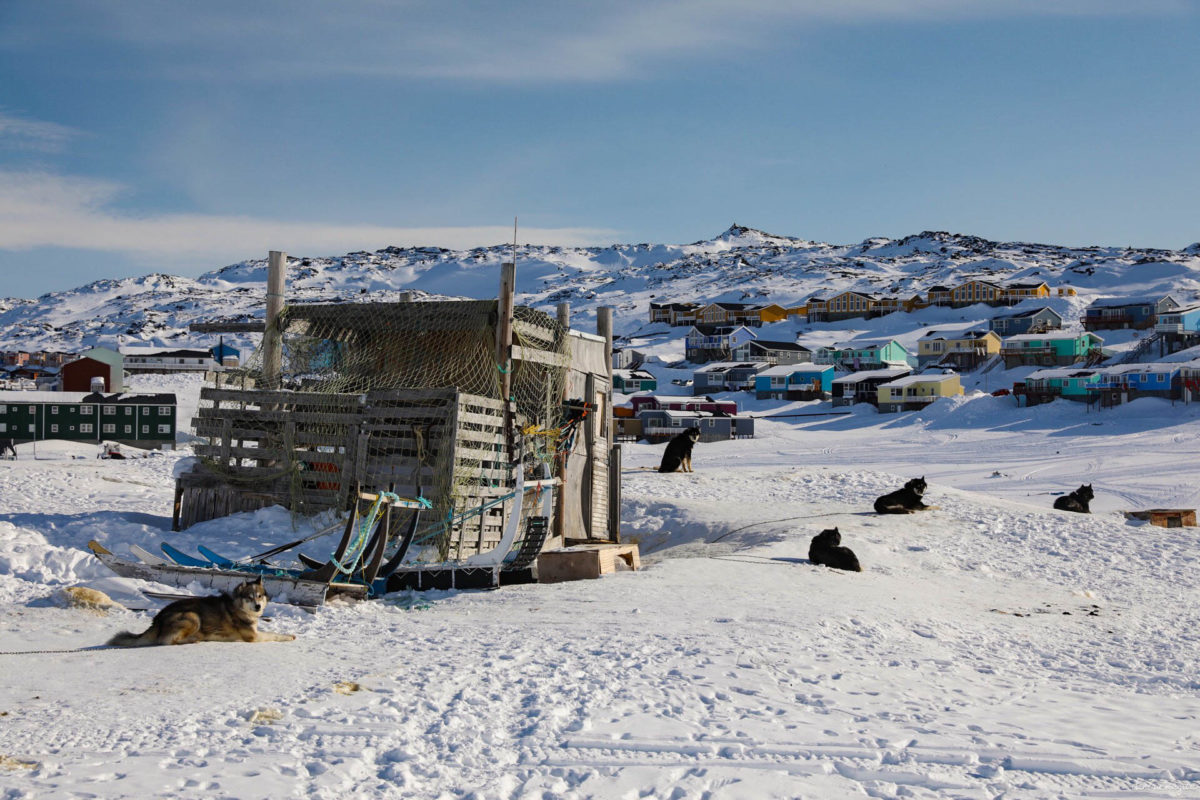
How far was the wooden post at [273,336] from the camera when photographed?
662 inches

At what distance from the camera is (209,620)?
8.30m

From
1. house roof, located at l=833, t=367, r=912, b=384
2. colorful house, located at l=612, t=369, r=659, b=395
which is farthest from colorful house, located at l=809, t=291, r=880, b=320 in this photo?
house roof, located at l=833, t=367, r=912, b=384

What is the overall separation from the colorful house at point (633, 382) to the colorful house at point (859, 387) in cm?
1618

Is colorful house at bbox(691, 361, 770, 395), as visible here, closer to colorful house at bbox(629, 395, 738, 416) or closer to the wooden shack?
colorful house at bbox(629, 395, 738, 416)

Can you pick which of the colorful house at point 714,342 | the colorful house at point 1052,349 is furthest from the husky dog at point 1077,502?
the colorful house at point 714,342

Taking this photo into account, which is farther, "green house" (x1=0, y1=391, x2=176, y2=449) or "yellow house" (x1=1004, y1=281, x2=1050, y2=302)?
"yellow house" (x1=1004, y1=281, x2=1050, y2=302)

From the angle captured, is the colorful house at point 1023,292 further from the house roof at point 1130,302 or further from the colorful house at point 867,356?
the colorful house at point 867,356

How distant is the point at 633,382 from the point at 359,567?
250ft

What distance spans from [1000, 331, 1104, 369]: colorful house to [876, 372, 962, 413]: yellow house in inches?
802

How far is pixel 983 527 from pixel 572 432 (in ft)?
25.4

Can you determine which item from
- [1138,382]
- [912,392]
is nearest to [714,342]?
[912,392]

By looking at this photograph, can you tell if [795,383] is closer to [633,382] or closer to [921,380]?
[633,382]

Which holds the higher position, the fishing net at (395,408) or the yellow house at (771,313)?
the yellow house at (771,313)

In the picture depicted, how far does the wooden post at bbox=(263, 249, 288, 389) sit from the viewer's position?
16812 mm
